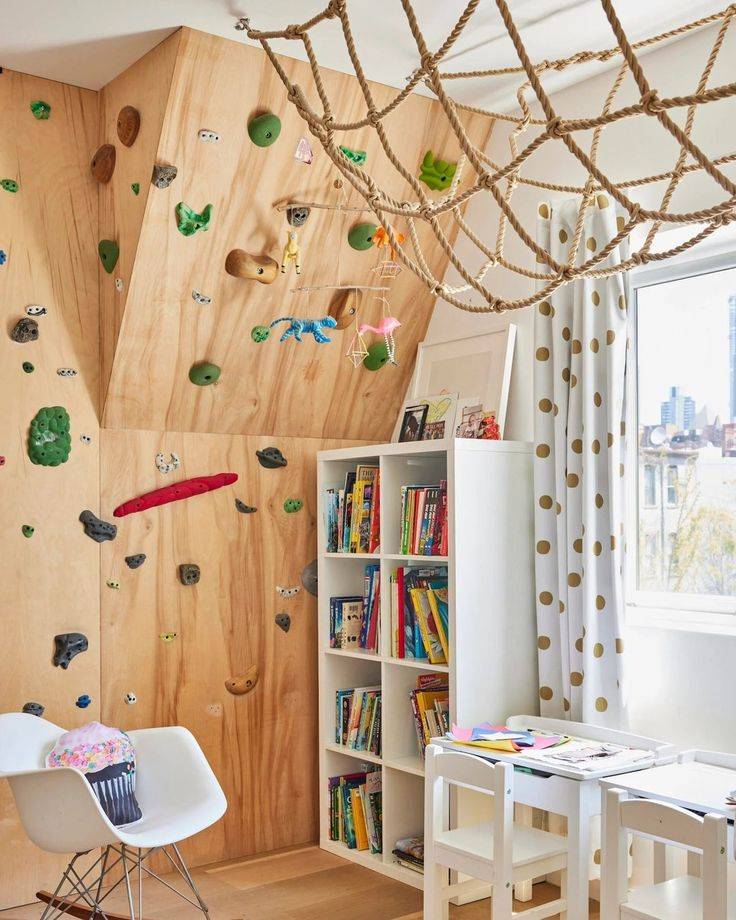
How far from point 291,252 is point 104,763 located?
1599 millimetres

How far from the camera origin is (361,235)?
10.6 feet

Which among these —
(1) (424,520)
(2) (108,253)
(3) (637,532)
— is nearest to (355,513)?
(1) (424,520)

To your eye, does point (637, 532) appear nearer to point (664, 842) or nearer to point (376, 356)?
point (376, 356)

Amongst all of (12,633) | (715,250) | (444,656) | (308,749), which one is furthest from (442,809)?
(715,250)

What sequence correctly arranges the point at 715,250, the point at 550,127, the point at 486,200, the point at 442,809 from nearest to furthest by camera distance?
the point at 550,127, the point at 442,809, the point at 715,250, the point at 486,200

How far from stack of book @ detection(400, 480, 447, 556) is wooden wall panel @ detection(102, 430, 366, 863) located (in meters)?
0.58

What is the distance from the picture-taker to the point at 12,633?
296cm

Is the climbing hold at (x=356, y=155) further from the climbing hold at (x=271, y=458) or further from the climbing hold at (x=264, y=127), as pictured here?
the climbing hold at (x=271, y=458)

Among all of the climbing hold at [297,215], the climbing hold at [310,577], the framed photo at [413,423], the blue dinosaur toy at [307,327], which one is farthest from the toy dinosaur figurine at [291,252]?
the climbing hold at [310,577]

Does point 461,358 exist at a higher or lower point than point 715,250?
lower

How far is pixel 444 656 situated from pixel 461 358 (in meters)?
1.08

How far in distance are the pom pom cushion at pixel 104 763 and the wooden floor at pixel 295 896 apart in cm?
40

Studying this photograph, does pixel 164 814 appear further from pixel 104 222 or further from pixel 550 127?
pixel 550 127

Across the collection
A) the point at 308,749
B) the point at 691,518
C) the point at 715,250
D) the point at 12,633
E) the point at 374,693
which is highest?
the point at 715,250
